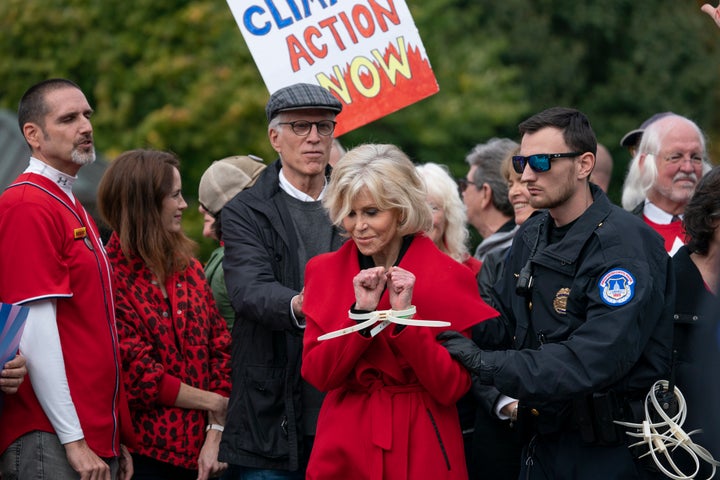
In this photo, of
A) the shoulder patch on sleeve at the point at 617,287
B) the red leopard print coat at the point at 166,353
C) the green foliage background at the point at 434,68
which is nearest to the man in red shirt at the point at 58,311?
the red leopard print coat at the point at 166,353

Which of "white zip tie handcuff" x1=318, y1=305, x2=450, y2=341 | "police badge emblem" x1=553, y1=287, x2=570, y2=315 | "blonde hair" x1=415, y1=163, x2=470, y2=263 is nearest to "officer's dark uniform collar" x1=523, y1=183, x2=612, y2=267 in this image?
"police badge emblem" x1=553, y1=287, x2=570, y2=315

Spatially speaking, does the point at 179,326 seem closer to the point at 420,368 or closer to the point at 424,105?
the point at 420,368

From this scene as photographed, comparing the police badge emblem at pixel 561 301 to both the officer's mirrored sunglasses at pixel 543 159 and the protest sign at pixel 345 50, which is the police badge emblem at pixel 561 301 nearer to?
the officer's mirrored sunglasses at pixel 543 159

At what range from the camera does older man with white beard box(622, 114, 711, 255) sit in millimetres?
6305

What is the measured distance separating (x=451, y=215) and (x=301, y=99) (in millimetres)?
1217

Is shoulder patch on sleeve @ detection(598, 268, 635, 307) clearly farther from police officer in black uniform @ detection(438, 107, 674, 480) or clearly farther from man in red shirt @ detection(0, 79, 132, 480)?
man in red shirt @ detection(0, 79, 132, 480)

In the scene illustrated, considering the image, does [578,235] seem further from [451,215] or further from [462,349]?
[451,215]

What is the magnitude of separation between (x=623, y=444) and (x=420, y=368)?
0.84 meters

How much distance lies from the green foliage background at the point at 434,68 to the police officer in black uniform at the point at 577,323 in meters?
10.4

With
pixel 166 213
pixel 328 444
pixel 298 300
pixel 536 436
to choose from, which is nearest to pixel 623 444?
pixel 536 436

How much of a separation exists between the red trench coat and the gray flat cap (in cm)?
97

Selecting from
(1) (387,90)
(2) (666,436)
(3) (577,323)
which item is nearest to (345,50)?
(1) (387,90)

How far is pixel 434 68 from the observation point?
72.3ft

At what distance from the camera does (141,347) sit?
17.9 ft
